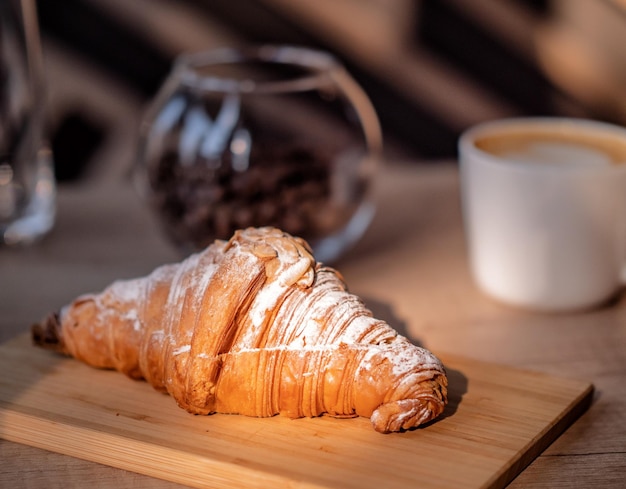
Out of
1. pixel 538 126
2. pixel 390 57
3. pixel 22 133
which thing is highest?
pixel 538 126

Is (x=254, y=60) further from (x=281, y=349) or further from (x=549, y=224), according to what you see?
(x=281, y=349)

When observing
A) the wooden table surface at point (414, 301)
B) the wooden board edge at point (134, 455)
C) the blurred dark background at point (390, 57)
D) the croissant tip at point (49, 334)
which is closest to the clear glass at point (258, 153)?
the wooden table surface at point (414, 301)

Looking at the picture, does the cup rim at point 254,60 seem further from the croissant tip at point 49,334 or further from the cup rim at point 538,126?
the croissant tip at point 49,334

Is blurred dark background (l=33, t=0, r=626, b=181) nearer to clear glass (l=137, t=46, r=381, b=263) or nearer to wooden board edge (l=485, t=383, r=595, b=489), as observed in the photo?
clear glass (l=137, t=46, r=381, b=263)

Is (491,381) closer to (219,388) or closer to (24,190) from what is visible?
(219,388)

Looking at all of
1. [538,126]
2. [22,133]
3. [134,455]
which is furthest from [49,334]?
[538,126]
